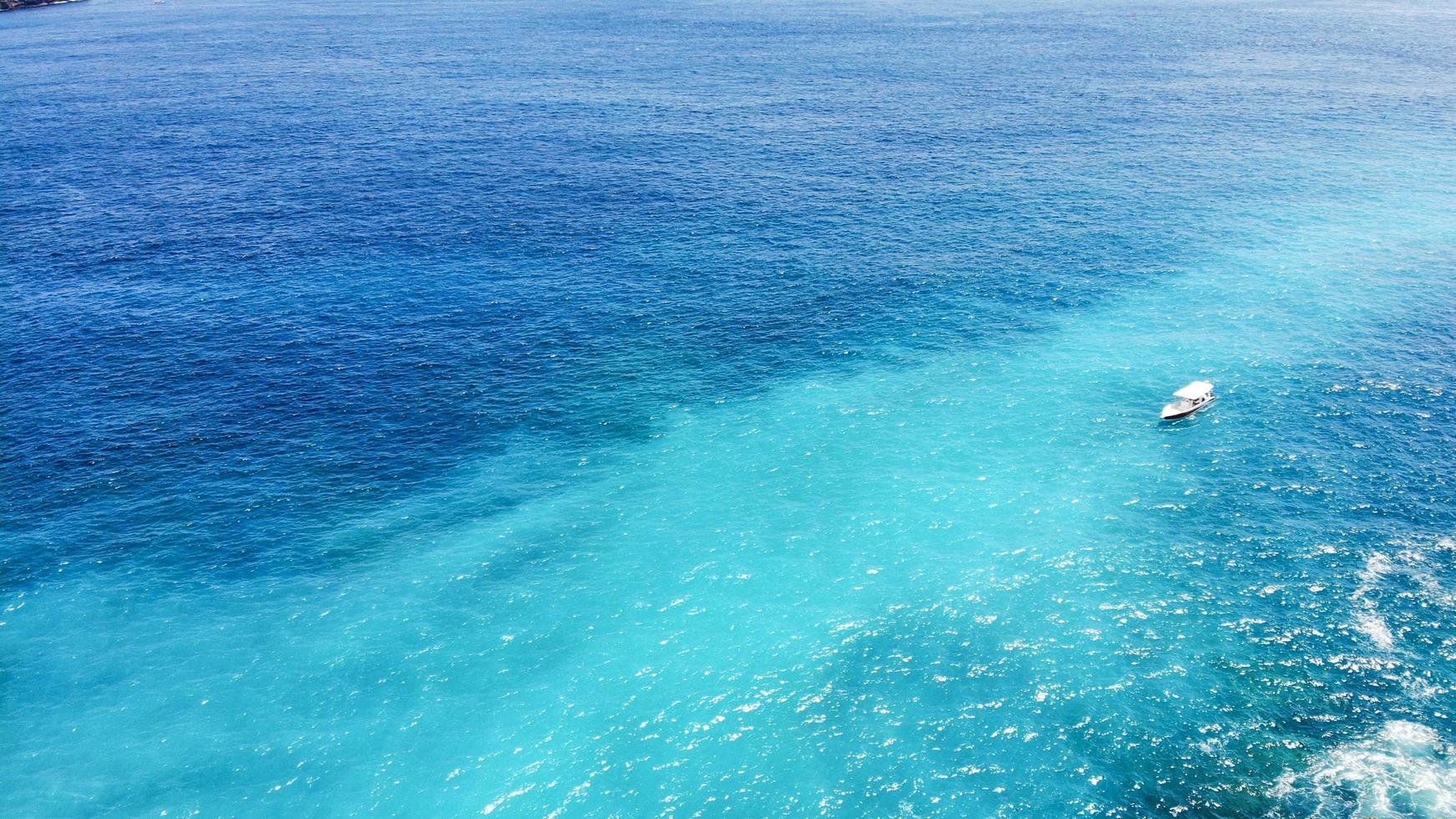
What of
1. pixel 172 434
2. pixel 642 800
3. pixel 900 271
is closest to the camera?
pixel 642 800

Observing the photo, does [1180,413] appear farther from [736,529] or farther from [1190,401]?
[736,529]

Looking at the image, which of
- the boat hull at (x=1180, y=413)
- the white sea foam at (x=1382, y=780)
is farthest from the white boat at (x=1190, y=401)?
the white sea foam at (x=1382, y=780)

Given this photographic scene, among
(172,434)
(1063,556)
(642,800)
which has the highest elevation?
(172,434)

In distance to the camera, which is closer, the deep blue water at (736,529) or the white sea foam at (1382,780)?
the white sea foam at (1382,780)

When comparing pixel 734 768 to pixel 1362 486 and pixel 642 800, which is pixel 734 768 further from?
pixel 1362 486

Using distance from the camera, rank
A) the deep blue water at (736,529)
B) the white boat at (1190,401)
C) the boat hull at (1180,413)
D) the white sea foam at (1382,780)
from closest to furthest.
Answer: the white sea foam at (1382,780) < the deep blue water at (736,529) < the boat hull at (1180,413) < the white boat at (1190,401)

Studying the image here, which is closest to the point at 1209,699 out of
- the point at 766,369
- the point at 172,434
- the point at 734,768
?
the point at 734,768

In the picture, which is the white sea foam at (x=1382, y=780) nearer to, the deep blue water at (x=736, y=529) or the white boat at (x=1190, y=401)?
the deep blue water at (x=736, y=529)
